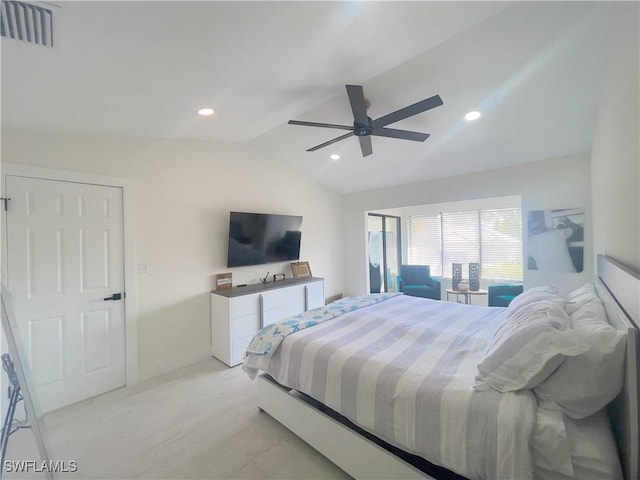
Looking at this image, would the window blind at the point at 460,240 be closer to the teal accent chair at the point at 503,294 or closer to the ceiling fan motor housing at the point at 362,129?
the teal accent chair at the point at 503,294

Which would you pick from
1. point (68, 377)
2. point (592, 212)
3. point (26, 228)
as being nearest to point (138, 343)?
point (68, 377)

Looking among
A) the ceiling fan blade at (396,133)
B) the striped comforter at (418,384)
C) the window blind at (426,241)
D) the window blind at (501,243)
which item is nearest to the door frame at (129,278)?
the striped comforter at (418,384)

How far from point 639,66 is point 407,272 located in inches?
176

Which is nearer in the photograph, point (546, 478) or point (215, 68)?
point (546, 478)

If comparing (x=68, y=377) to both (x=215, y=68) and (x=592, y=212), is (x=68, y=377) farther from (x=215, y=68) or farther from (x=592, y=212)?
(x=592, y=212)

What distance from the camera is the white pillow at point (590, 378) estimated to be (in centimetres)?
107

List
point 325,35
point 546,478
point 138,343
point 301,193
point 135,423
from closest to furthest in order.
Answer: point 546,478 → point 325,35 → point 135,423 → point 138,343 → point 301,193

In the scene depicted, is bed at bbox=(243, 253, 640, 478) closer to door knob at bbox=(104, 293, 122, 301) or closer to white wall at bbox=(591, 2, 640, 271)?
white wall at bbox=(591, 2, 640, 271)

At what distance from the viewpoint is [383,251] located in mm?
6129

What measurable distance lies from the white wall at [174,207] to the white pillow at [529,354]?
3139 mm

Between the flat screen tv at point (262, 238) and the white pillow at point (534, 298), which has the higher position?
the flat screen tv at point (262, 238)

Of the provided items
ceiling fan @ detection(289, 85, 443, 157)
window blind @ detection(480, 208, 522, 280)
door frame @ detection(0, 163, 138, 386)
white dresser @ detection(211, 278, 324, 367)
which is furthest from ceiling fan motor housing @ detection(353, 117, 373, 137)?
window blind @ detection(480, 208, 522, 280)

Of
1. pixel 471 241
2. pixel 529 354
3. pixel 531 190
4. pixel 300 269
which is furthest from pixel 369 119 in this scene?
pixel 471 241

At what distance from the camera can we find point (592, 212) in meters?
3.07
